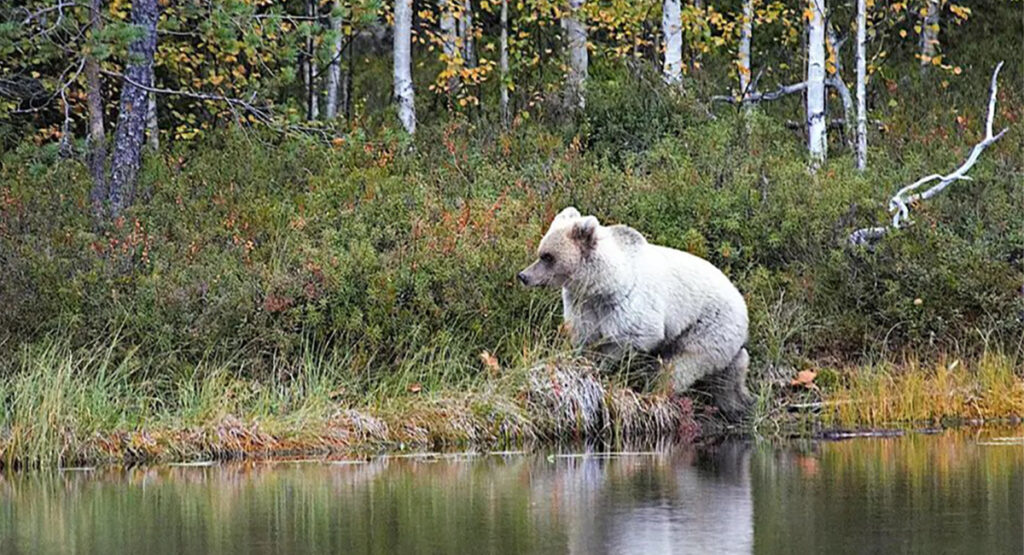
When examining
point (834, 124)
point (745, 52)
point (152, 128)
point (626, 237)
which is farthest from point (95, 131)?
point (834, 124)

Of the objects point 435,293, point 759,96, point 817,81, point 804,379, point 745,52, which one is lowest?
point 804,379

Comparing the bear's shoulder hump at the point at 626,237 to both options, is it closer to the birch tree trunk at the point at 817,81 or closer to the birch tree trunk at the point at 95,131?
the birch tree trunk at the point at 95,131

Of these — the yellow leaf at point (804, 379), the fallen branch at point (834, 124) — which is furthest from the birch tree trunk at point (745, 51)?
the yellow leaf at point (804, 379)

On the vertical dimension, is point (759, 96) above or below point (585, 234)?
above

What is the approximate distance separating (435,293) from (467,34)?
10.6m

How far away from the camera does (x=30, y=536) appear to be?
32.4 ft

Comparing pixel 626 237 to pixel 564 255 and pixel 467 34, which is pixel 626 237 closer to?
pixel 564 255

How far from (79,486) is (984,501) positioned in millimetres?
6295

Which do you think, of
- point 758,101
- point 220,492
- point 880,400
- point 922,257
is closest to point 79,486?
point 220,492

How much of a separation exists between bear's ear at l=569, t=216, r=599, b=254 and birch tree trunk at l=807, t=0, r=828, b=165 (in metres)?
7.26

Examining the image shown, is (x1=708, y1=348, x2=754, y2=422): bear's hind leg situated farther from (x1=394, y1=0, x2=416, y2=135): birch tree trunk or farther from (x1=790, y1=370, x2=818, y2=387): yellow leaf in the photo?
(x1=394, y1=0, x2=416, y2=135): birch tree trunk

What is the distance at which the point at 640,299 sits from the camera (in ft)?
46.5

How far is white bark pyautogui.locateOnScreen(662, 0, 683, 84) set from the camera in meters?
22.9

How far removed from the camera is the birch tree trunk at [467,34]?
83.5ft
